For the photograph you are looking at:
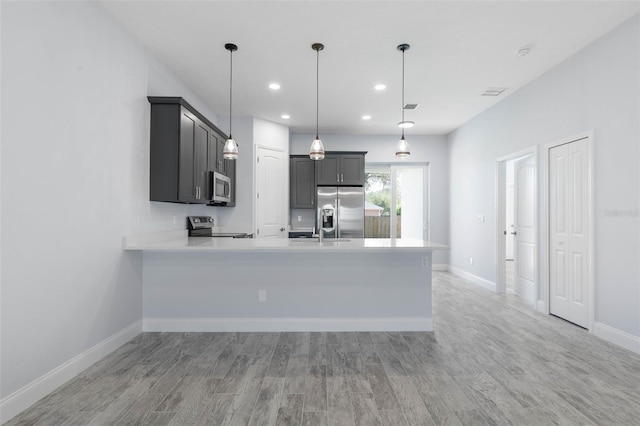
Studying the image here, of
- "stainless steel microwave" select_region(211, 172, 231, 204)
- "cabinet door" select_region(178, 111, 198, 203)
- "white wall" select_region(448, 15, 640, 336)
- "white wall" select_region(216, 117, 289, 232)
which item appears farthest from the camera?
"white wall" select_region(216, 117, 289, 232)

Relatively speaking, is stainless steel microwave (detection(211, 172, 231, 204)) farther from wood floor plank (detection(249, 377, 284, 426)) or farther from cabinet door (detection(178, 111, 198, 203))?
wood floor plank (detection(249, 377, 284, 426))

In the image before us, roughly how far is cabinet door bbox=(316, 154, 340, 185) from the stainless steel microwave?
6.97 ft

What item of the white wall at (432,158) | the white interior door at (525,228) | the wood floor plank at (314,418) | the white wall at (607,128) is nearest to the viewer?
the wood floor plank at (314,418)

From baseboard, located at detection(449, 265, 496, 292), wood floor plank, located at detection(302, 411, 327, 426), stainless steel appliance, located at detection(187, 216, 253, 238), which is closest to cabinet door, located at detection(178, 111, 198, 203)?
stainless steel appliance, located at detection(187, 216, 253, 238)

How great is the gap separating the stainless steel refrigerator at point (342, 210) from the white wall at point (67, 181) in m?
3.68

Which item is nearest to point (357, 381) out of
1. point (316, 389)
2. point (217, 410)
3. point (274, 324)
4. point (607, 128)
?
point (316, 389)

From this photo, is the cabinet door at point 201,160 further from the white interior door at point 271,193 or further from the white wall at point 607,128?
the white wall at point 607,128

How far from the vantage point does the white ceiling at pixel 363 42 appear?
2.88 metres

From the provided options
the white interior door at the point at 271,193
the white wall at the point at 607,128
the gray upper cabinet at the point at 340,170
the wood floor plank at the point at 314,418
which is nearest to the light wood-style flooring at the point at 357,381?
the wood floor plank at the point at 314,418

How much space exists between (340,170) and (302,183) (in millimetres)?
799

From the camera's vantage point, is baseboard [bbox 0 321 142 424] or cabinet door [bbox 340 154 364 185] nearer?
baseboard [bbox 0 321 142 424]

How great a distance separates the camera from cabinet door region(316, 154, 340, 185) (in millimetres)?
6668

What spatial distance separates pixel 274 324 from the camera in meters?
3.49

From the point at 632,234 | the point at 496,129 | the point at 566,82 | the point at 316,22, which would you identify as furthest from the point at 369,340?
the point at 496,129
